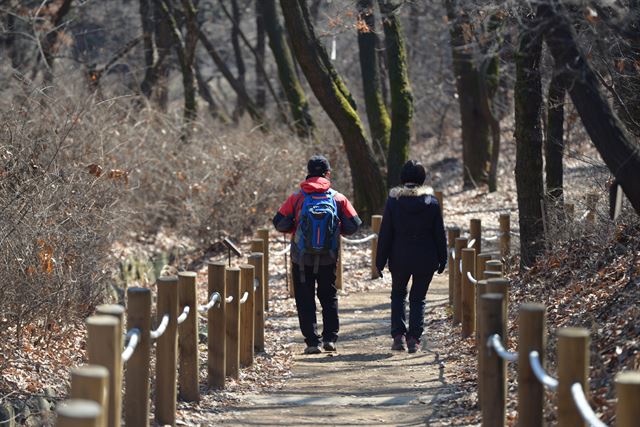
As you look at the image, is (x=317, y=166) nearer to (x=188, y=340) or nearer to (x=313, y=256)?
(x=313, y=256)

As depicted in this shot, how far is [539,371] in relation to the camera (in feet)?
18.7

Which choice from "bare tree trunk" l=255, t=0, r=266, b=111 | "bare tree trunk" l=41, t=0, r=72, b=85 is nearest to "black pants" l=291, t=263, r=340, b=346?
"bare tree trunk" l=41, t=0, r=72, b=85

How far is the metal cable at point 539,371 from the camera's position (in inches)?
214

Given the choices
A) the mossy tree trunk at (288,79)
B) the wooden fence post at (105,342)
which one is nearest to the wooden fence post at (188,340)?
the wooden fence post at (105,342)

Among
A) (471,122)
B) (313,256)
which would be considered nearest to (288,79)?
(471,122)

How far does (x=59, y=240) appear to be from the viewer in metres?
10.6

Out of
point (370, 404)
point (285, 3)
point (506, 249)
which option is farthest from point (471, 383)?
point (285, 3)

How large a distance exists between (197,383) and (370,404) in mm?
1414

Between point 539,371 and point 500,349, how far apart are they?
740mm

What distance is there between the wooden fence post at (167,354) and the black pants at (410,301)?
11.0 feet

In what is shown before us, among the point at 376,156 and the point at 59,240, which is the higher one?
the point at 376,156

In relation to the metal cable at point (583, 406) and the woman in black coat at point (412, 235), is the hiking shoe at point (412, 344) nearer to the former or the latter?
the woman in black coat at point (412, 235)

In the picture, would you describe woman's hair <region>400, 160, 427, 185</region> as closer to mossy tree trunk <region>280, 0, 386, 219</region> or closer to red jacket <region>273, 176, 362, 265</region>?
red jacket <region>273, 176, 362, 265</region>

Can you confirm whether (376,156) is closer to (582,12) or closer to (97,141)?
(97,141)
